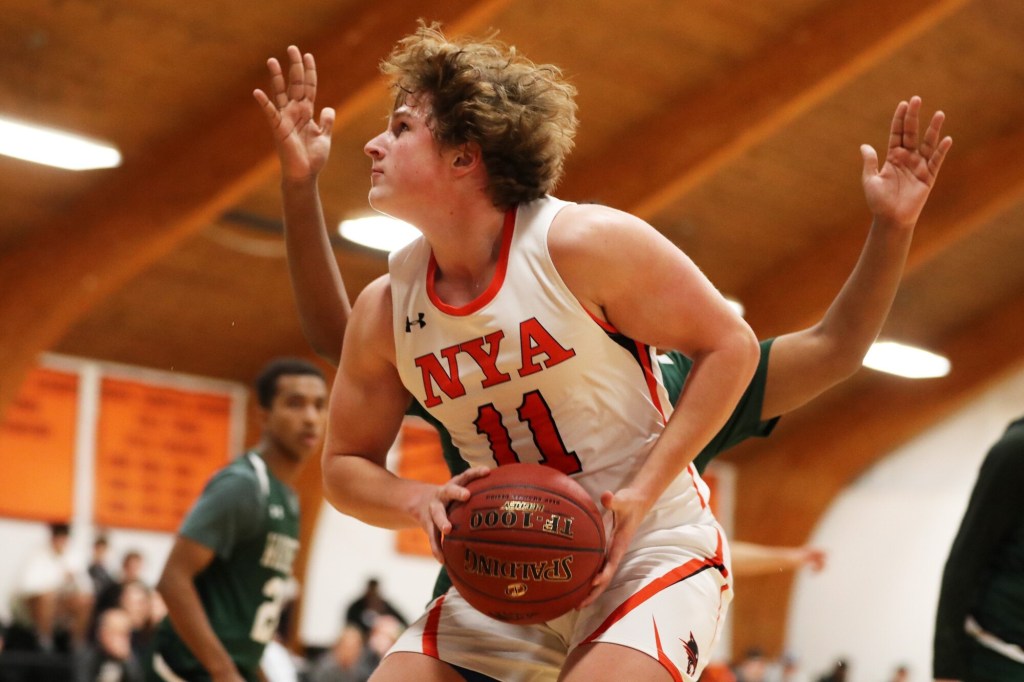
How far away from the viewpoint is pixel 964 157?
671 inches

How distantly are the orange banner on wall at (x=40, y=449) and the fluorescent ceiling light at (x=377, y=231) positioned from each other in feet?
15.0

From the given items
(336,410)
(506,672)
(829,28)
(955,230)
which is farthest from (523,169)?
(955,230)

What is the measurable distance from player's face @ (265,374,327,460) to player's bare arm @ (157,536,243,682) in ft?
2.57

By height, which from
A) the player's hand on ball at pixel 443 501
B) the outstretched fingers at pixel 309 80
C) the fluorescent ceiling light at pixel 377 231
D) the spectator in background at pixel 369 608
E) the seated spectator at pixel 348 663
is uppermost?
the fluorescent ceiling light at pixel 377 231

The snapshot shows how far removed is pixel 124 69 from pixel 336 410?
9.50 m

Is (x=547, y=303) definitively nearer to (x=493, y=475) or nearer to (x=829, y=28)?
(x=493, y=475)

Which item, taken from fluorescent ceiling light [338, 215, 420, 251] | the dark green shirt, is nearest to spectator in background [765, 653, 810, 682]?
fluorescent ceiling light [338, 215, 420, 251]

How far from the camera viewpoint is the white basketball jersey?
345cm

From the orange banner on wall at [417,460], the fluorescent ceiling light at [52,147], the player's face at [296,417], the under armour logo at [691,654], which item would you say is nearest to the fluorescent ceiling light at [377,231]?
the fluorescent ceiling light at [52,147]

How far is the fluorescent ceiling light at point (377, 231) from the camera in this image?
41.6 ft

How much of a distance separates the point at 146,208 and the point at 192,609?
8488 mm

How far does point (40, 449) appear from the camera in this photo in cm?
1591

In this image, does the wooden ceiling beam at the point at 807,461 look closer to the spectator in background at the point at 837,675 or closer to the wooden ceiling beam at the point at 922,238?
the spectator in background at the point at 837,675

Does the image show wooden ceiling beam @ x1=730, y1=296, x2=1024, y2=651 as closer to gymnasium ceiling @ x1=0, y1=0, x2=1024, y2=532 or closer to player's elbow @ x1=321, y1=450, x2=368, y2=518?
gymnasium ceiling @ x1=0, y1=0, x2=1024, y2=532
